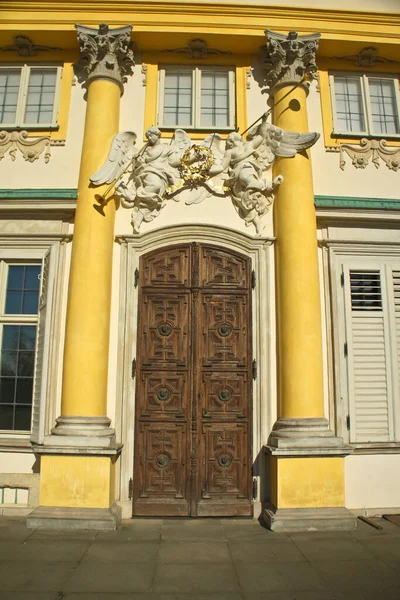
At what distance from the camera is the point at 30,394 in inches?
261

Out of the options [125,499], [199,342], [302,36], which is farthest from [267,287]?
[302,36]

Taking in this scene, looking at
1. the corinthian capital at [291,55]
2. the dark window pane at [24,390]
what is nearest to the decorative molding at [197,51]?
the corinthian capital at [291,55]

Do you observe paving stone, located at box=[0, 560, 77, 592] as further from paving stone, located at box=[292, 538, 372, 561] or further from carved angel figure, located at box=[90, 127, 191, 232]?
carved angel figure, located at box=[90, 127, 191, 232]

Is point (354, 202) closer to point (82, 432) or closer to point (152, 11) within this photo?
point (152, 11)

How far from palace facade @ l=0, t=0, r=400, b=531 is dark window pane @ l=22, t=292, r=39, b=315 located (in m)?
0.02

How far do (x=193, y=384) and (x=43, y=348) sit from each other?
2.05 m

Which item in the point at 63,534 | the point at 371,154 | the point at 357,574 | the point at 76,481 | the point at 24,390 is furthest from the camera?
the point at 371,154

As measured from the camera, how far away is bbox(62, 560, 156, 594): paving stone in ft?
13.1

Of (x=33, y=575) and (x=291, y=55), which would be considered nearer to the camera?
(x=33, y=575)

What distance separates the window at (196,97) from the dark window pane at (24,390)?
418cm

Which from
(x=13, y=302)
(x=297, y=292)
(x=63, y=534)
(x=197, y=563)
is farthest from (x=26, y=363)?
(x=297, y=292)

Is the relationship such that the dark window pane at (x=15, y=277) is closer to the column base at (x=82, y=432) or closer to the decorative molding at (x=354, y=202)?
the column base at (x=82, y=432)

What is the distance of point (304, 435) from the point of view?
19.6 ft

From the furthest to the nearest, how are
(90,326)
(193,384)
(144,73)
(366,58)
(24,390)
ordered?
(366,58) → (144,73) → (24,390) → (193,384) → (90,326)
